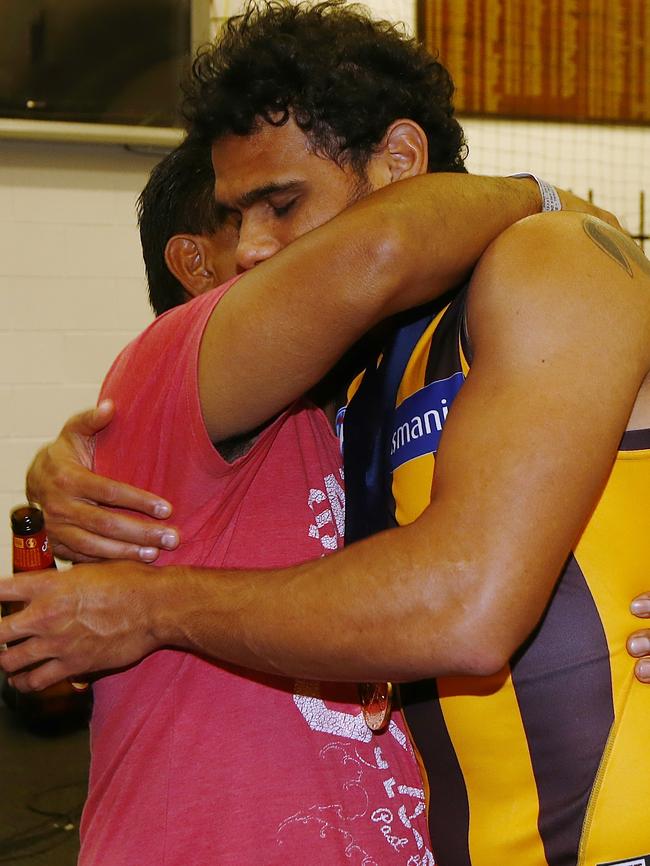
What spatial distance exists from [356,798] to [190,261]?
1.14 m

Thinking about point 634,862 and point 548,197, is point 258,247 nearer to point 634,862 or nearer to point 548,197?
point 548,197

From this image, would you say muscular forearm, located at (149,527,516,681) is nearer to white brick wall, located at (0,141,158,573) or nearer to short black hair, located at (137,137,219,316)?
short black hair, located at (137,137,219,316)

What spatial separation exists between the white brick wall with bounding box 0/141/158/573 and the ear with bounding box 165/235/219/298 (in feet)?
7.36

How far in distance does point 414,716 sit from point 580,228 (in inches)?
23.5

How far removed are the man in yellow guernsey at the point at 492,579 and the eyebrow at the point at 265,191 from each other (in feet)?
1.02

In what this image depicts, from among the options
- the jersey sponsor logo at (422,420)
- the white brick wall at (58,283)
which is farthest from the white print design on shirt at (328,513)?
the white brick wall at (58,283)

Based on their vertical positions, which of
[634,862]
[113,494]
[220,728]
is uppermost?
[113,494]

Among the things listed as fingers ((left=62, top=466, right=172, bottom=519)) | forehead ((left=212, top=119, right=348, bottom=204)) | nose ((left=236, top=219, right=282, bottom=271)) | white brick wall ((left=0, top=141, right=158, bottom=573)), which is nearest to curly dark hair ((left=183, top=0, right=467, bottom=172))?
forehead ((left=212, top=119, right=348, bottom=204))

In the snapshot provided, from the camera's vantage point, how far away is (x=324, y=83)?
4.99ft

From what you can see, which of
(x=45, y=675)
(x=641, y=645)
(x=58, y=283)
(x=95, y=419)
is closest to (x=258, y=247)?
(x=95, y=419)

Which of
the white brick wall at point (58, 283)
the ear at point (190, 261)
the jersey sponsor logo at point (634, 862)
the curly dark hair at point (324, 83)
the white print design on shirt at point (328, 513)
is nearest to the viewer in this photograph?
the jersey sponsor logo at point (634, 862)

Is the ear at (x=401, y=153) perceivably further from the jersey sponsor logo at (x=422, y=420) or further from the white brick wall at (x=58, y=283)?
the white brick wall at (x=58, y=283)

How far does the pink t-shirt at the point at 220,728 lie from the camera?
110cm

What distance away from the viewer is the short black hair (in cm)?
193
